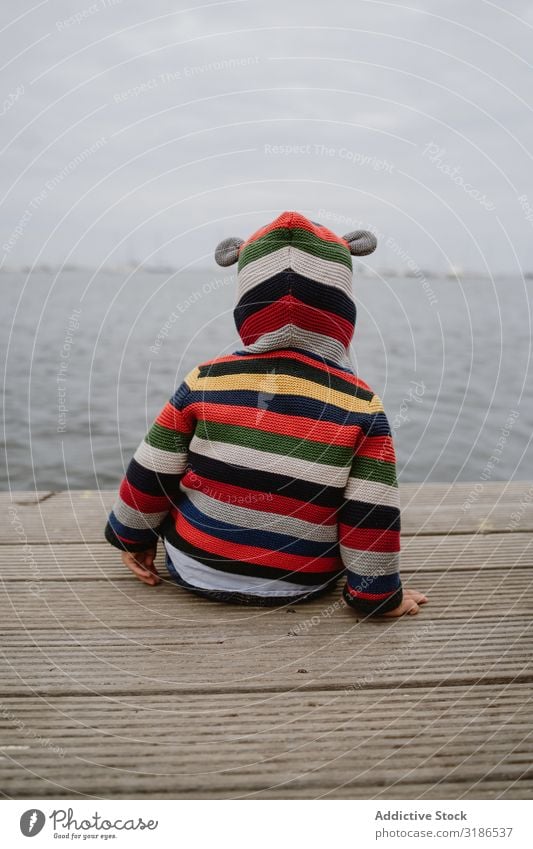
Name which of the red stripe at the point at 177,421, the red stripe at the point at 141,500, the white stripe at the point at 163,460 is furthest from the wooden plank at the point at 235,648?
the red stripe at the point at 177,421

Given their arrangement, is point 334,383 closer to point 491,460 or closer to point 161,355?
point 491,460

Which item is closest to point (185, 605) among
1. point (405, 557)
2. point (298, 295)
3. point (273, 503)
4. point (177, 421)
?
point (273, 503)

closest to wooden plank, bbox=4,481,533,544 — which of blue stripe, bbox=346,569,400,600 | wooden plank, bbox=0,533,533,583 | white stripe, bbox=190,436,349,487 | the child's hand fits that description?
wooden plank, bbox=0,533,533,583

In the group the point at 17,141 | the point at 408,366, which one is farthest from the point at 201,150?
the point at 408,366

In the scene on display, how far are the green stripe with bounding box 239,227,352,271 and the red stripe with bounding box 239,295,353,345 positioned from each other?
13 cm

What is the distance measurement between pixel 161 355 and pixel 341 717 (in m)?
8.08

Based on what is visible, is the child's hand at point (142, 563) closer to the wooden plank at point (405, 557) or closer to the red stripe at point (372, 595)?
the wooden plank at point (405, 557)

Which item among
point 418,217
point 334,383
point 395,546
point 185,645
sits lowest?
point 185,645

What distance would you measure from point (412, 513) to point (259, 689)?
1370 mm

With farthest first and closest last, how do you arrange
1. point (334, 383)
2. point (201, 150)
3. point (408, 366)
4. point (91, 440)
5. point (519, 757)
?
point (408, 366)
point (91, 440)
point (201, 150)
point (334, 383)
point (519, 757)

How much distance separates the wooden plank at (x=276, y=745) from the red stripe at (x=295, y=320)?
0.87 m

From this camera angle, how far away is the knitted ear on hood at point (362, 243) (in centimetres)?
196

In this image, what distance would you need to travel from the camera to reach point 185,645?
1.72 metres

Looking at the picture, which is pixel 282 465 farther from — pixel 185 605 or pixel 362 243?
pixel 362 243
